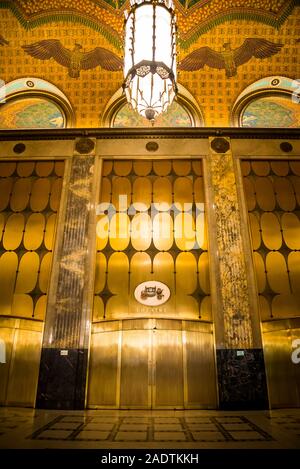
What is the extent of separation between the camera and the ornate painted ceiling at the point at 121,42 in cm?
803

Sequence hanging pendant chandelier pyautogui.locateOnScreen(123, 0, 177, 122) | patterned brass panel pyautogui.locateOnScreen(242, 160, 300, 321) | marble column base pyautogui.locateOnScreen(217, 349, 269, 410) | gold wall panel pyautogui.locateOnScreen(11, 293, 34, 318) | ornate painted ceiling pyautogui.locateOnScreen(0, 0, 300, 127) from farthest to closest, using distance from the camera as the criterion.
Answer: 1. ornate painted ceiling pyautogui.locateOnScreen(0, 0, 300, 127)
2. patterned brass panel pyautogui.locateOnScreen(242, 160, 300, 321)
3. gold wall panel pyautogui.locateOnScreen(11, 293, 34, 318)
4. marble column base pyautogui.locateOnScreen(217, 349, 269, 410)
5. hanging pendant chandelier pyautogui.locateOnScreen(123, 0, 177, 122)

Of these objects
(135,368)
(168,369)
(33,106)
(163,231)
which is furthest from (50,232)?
(33,106)

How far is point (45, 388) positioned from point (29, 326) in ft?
4.23

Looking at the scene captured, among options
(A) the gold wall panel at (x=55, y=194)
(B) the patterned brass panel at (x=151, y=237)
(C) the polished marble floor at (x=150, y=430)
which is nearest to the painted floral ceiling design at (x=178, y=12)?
(B) the patterned brass panel at (x=151, y=237)

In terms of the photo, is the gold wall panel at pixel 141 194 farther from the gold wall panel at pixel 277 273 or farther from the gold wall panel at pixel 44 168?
the gold wall panel at pixel 277 273

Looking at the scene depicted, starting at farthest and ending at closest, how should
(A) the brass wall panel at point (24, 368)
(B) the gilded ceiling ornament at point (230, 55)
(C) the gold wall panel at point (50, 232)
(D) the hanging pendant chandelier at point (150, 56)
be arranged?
(B) the gilded ceiling ornament at point (230, 55)
(C) the gold wall panel at point (50, 232)
(A) the brass wall panel at point (24, 368)
(D) the hanging pendant chandelier at point (150, 56)

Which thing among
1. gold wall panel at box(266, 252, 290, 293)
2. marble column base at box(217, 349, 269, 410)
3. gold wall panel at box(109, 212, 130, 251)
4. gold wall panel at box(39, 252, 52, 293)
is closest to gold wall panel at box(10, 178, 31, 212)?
gold wall panel at box(39, 252, 52, 293)

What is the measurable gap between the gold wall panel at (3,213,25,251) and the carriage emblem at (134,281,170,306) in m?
3.03

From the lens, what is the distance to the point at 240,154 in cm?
817

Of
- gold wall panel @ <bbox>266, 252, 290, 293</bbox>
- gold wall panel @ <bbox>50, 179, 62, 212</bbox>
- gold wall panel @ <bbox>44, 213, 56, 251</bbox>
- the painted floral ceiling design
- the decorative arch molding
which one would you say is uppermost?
the painted floral ceiling design

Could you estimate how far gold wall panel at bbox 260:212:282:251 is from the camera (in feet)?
24.3

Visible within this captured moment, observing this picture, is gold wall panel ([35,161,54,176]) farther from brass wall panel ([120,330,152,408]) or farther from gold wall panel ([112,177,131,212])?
brass wall panel ([120,330,152,408])

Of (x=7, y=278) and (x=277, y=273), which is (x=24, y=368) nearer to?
(x=7, y=278)

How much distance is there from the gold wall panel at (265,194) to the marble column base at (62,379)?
525cm
